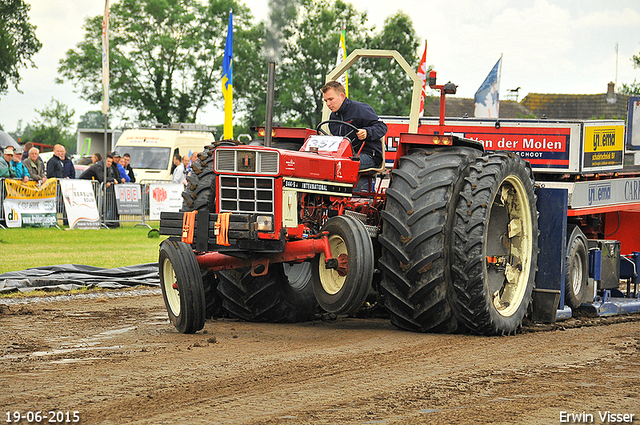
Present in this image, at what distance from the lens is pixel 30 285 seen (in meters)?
10.3

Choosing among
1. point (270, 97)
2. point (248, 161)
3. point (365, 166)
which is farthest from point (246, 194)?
point (365, 166)

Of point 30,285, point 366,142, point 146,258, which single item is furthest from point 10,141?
point 366,142

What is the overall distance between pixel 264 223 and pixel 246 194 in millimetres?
337

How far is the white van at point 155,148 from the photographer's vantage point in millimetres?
26356

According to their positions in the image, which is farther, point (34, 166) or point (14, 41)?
point (14, 41)

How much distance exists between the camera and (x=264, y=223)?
670cm

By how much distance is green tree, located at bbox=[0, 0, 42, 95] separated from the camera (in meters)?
49.1

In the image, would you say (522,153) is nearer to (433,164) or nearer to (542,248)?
(542,248)

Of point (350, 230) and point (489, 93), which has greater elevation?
point (489, 93)

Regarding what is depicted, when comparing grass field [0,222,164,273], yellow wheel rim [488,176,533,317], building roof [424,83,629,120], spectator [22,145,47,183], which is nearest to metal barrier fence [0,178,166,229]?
spectator [22,145,47,183]

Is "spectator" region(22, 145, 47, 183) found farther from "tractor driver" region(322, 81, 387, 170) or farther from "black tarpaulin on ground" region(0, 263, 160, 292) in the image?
"tractor driver" region(322, 81, 387, 170)

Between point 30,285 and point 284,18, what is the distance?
176 inches

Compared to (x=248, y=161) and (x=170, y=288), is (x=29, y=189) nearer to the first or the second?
(x=170, y=288)

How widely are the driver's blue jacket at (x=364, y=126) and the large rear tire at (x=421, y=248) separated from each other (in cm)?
65
